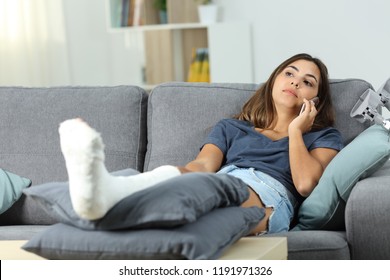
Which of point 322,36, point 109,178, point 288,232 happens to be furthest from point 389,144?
point 322,36

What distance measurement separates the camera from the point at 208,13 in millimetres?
5094

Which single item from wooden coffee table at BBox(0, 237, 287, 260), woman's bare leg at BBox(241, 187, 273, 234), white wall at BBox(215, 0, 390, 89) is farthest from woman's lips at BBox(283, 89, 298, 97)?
white wall at BBox(215, 0, 390, 89)

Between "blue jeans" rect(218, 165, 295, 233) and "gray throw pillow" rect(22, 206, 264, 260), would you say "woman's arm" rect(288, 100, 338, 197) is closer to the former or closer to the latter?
"blue jeans" rect(218, 165, 295, 233)

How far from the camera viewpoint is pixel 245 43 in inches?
198

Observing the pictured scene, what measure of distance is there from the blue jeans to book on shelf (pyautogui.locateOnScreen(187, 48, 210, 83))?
2.68 m

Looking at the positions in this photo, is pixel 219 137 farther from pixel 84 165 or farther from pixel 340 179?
pixel 84 165

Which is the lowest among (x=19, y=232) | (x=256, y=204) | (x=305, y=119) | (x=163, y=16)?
(x=19, y=232)

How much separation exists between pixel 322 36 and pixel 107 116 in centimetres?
218

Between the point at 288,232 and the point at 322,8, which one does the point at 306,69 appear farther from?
the point at 322,8

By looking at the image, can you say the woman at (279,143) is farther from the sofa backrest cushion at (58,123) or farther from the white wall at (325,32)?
the white wall at (325,32)

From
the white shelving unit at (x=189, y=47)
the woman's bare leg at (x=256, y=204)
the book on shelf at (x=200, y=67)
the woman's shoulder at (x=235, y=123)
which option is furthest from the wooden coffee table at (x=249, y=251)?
the book on shelf at (x=200, y=67)

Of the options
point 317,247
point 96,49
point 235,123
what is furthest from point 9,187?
point 96,49

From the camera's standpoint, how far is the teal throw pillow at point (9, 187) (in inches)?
109

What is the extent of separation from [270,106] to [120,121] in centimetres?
53
